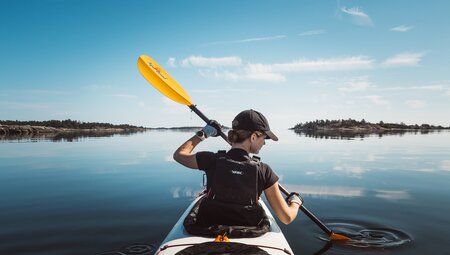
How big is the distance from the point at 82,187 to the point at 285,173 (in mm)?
8490

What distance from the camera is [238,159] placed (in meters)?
3.49

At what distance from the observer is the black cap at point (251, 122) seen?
3.47 meters

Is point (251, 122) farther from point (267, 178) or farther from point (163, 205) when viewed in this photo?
point (163, 205)

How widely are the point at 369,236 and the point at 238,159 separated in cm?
458

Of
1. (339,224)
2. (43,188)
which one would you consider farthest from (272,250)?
(43,188)

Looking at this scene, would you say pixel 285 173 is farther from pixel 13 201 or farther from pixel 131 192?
pixel 13 201

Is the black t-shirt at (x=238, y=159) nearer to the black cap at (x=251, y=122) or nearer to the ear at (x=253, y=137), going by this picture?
the ear at (x=253, y=137)

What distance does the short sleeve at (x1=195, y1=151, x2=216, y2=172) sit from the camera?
3543mm

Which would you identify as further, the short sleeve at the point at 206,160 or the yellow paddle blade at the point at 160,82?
the yellow paddle blade at the point at 160,82

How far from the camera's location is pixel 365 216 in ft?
25.7

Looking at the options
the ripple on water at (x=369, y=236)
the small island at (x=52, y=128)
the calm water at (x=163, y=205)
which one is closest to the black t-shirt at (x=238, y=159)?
the calm water at (x=163, y=205)

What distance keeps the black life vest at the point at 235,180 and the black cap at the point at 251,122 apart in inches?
13.5

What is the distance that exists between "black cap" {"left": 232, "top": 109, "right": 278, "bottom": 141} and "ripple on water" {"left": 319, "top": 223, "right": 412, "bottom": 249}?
12.7 ft

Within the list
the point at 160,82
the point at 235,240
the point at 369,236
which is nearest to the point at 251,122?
the point at 235,240
